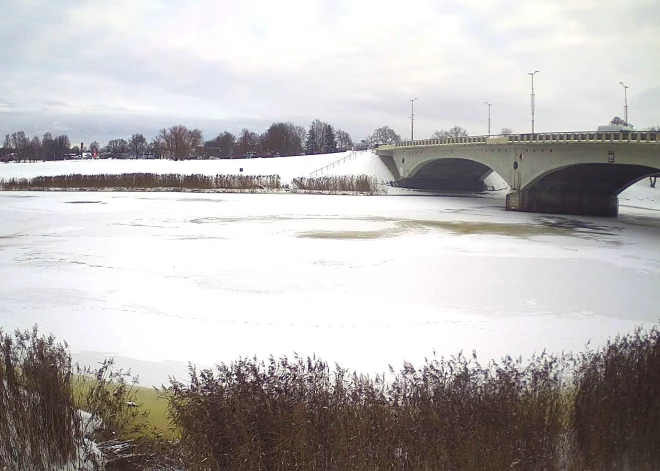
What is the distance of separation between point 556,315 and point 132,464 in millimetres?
12499

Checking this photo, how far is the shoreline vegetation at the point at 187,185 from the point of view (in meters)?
70.6

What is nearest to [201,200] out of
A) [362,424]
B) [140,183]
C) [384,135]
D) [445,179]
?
[140,183]

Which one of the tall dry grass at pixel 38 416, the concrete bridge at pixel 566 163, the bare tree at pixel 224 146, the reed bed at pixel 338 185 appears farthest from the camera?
the bare tree at pixel 224 146

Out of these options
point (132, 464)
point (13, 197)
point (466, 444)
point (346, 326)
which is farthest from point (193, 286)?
point (13, 197)

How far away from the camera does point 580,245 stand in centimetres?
3150

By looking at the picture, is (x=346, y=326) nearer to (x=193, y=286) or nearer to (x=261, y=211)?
(x=193, y=286)

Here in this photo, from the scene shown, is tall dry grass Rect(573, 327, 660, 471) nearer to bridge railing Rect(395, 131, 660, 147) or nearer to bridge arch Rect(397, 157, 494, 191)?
bridge railing Rect(395, 131, 660, 147)

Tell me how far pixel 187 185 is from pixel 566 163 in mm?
42200

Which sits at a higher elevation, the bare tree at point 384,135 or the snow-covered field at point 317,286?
the bare tree at point 384,135

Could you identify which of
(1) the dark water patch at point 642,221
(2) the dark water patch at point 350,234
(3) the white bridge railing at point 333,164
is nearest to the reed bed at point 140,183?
(3) the white bridge railing at point 333,164

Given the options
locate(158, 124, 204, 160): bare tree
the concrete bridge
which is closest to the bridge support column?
the concrete bridge

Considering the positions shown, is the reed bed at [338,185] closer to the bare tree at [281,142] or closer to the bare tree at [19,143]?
the bare tree at [281,142]

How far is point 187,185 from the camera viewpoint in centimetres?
7225

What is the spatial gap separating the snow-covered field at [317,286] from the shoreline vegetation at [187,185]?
29.5m
